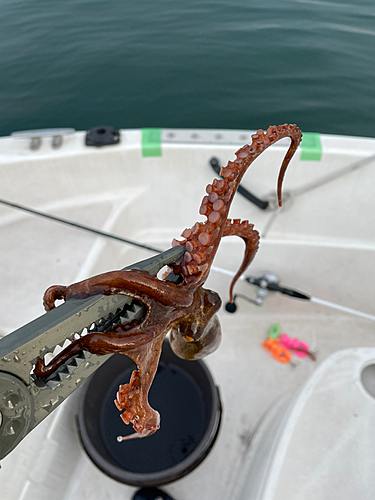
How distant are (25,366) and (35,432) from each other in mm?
1143

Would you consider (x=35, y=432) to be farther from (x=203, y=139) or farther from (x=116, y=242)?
(x=203, y=139)

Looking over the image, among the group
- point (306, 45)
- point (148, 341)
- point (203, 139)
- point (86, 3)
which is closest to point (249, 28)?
point (306, 45)

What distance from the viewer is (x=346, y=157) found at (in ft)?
6.32

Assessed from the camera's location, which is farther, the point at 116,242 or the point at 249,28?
the point at 249,28

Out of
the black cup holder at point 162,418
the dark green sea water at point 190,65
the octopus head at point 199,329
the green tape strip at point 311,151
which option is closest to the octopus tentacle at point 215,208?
the octopus head at point 199,329

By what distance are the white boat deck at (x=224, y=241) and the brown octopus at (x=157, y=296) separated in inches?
42.9

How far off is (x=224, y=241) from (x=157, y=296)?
1.63 meters

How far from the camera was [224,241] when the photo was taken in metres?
2.23

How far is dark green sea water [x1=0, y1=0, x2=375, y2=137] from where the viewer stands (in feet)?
10.2

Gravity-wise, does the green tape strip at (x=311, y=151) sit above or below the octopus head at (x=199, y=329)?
above

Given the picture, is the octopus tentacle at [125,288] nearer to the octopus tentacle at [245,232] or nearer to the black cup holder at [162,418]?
the octopus tentacle at [245,232]

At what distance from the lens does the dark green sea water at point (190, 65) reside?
10.2 feet

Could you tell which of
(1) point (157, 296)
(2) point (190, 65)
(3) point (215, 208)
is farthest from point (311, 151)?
(2) point (190, 65)

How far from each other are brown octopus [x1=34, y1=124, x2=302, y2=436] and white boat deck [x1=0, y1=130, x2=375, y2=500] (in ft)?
3.58
